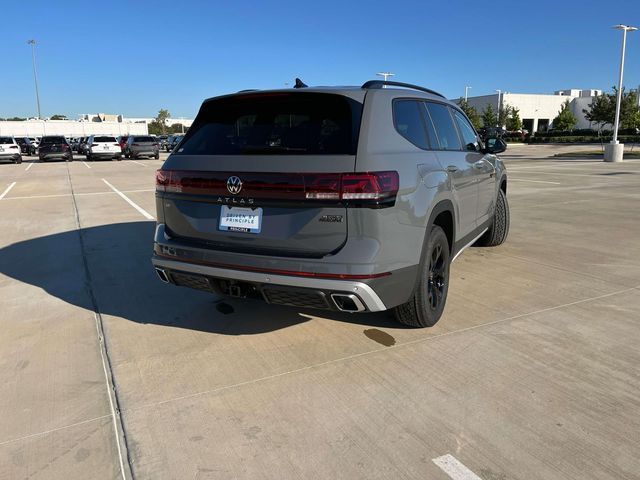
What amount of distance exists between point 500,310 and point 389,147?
200cm

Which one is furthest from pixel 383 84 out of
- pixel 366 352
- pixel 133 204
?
pixel 133 204

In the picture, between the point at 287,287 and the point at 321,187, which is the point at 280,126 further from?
the point at 287,287

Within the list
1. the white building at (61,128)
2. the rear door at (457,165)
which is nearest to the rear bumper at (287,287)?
the rear door at (457,165)

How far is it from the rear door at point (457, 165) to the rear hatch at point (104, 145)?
104ft

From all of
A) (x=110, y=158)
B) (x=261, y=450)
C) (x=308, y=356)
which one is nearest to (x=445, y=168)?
(x=308, y=356)

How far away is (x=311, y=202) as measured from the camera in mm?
3150

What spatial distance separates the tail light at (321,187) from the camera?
10.1 feet

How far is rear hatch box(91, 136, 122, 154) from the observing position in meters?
32.5

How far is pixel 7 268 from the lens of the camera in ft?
19.7

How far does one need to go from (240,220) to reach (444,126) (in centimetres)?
233

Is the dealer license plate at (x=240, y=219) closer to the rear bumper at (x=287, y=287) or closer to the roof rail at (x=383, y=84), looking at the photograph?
the rear bumper at (x=287, y=287)

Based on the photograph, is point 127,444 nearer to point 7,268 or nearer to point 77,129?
point 7,268

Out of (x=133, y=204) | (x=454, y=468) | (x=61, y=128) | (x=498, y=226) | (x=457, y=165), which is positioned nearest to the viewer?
(x=454, y=468)

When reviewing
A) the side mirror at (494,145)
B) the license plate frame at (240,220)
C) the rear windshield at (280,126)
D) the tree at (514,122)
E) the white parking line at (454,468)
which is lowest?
the white parking line at (454,468)
